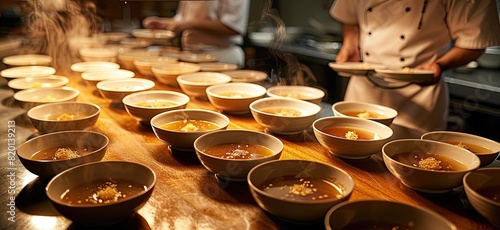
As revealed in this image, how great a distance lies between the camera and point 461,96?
418 centimetres

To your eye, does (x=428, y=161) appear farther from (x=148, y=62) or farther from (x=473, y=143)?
(x=148, y=62)

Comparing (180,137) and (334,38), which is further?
(334,38)

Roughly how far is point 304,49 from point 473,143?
4.16 metres

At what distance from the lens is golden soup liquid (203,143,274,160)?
186 cm

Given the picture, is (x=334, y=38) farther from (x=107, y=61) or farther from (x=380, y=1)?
(x=107, y=61)

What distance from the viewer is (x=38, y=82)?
306 centimetres

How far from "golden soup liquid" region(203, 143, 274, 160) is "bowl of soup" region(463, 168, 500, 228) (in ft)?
2.63

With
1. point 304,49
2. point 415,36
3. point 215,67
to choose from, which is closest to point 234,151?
point 215,67

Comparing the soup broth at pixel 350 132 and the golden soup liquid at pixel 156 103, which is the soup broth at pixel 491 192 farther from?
the golden soup liquid at pixel 156 103

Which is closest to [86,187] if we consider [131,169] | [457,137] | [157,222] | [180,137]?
[131,169]

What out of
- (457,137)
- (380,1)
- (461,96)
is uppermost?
(380,1)

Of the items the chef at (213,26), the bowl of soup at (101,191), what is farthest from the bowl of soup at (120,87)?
the chef at (213,26)

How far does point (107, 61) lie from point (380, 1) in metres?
2.42

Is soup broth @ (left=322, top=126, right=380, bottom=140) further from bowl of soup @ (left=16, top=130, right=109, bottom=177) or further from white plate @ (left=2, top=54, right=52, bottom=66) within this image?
white plate @ (left=2, top=54, right=52, bottom=66)
